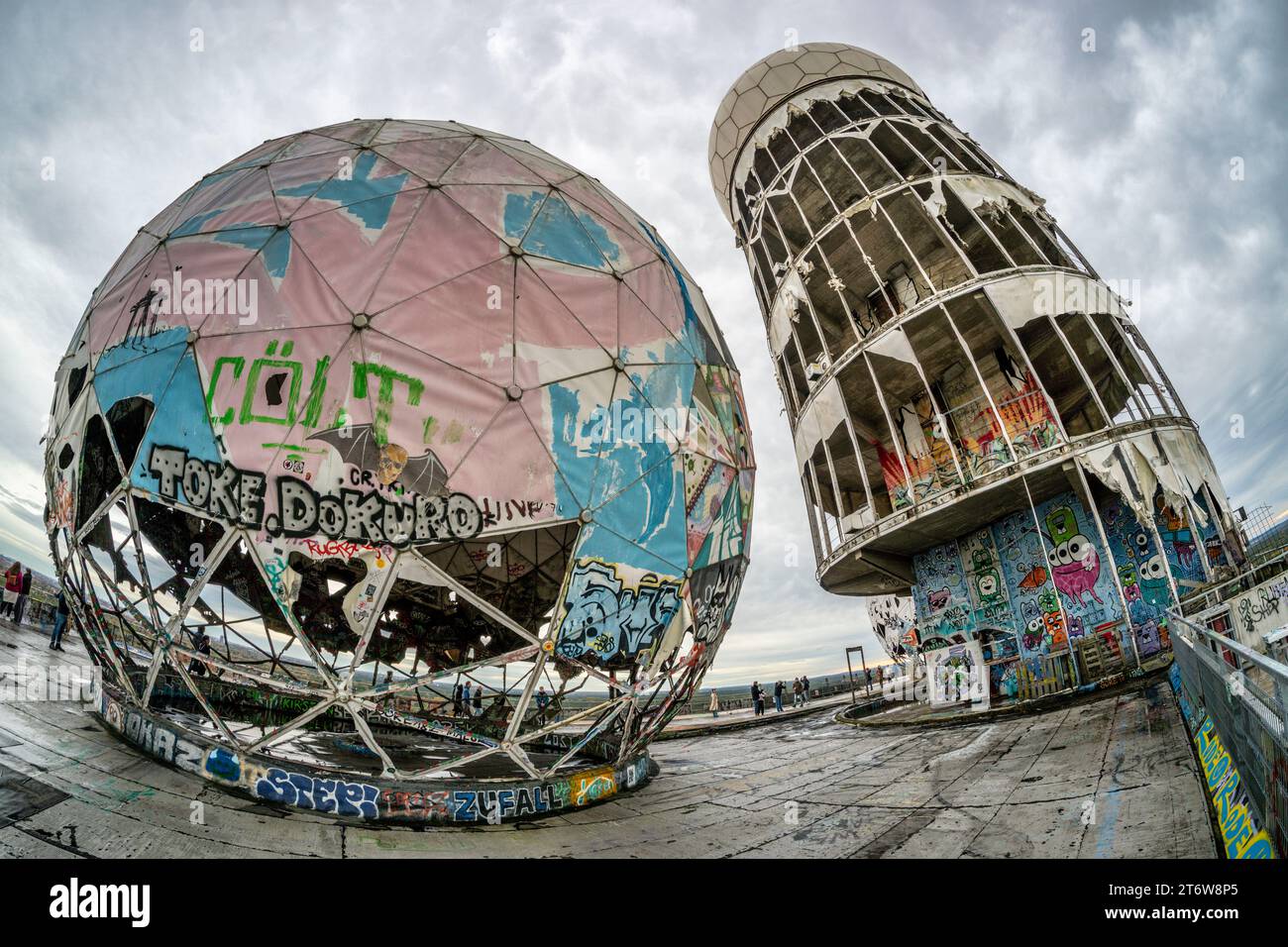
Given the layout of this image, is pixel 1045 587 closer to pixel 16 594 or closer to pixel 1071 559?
pixel 1071 559

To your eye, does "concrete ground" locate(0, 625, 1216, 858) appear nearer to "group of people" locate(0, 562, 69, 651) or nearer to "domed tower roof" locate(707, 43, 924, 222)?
"group of people" locate(0, 562, 69, 651)

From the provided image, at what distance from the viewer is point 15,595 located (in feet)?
50.2

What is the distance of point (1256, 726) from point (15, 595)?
2553 centimetres

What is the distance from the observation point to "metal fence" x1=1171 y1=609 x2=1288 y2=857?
291 cm

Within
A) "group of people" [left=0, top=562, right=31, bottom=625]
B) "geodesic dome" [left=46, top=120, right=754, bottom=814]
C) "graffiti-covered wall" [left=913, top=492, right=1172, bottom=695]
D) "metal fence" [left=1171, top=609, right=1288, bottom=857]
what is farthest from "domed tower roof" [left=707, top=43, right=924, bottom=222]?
"group of people" [left=0, top=562, right=31, bottom=625]

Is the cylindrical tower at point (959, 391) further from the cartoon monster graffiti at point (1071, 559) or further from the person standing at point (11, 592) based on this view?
the person standing at point (11, 592)

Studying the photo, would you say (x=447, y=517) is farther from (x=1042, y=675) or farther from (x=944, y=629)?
(x=944, y=629)

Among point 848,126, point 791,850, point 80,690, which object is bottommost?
point 791,850

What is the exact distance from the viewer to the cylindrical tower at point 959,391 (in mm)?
17047

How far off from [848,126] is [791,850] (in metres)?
29.6

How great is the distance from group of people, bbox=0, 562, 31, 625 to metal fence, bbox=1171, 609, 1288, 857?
2434 cm

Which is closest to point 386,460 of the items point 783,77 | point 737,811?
point 737,811
